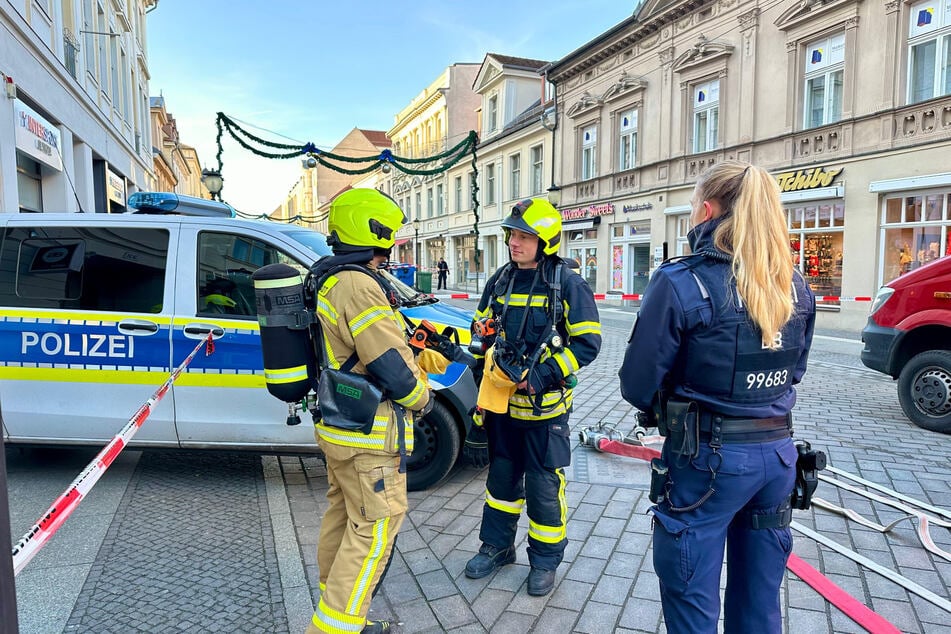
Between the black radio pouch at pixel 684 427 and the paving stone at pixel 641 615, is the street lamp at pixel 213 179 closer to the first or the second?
the paving stone at pixel 641 615

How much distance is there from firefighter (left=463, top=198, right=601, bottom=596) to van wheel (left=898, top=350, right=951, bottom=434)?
15.3 feet

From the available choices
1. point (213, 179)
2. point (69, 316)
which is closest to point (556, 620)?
point (69, 316)

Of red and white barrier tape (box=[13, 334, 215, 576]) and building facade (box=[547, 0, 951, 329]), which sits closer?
red and white barrier tape (box=[13, 334, 215, 576])

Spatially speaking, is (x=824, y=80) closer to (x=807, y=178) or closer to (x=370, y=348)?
(x=807, y=178)

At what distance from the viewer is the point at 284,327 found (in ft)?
7.89

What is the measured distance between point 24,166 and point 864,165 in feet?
60.0

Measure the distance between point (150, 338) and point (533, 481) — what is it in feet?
9.45

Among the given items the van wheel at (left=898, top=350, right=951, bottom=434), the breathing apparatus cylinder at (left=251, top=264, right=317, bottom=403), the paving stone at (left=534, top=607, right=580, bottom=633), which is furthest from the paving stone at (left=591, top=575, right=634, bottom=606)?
the van wheel at (left=898, top=350, right=951, bottom=434)

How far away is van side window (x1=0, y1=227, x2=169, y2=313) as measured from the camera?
13.8 ft

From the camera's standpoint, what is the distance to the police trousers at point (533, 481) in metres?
2.99

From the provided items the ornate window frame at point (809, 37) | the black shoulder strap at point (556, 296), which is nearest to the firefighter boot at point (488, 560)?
the black shoulder strap at point (556, 296)

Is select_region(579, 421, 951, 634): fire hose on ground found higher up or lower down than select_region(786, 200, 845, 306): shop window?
lower down

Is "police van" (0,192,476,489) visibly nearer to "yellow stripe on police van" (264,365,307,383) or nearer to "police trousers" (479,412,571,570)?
"police trousers" (479,412,571,570)

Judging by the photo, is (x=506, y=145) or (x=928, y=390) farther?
(x=506, y=145)
